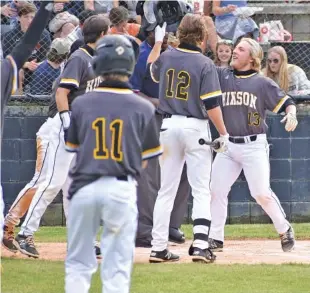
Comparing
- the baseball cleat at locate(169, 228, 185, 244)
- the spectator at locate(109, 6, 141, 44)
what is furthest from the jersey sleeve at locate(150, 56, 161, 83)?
the spectator at locate(109, 6, 141, 44)

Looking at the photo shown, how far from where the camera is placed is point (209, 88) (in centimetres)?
830

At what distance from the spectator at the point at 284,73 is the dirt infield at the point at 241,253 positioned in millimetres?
2147

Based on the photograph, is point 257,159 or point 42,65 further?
point 42,65

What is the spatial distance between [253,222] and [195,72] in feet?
12.5

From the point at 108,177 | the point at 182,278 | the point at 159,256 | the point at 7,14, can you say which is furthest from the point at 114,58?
the point at 7,14

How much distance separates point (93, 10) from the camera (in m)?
12.8

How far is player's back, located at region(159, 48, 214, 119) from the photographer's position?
8406 mm

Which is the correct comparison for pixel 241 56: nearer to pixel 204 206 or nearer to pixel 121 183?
pixel 204 206

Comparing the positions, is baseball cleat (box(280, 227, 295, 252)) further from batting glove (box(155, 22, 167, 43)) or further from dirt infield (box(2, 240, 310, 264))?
batting glove (box(155, 22, 167, 43))

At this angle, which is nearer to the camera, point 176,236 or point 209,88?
point 209,88

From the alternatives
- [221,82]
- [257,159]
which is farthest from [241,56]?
[257,159]

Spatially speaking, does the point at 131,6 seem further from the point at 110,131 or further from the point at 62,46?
the point at 110,131

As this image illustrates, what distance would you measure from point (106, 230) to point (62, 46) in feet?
16.9

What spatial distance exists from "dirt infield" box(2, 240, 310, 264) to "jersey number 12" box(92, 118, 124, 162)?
308 cm
